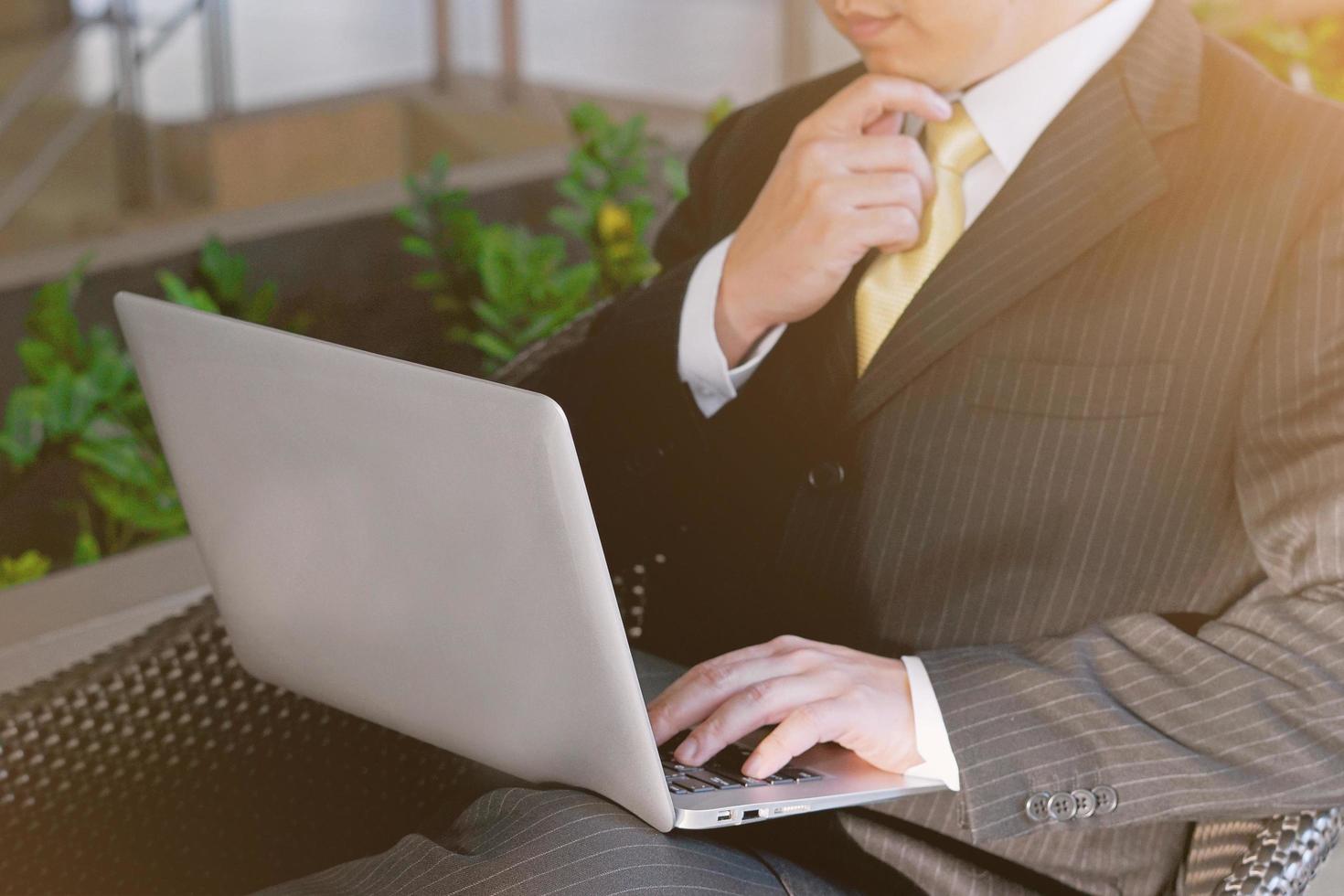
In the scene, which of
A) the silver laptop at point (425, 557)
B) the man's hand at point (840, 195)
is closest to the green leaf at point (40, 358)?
the silver laptop at point (425, 557)

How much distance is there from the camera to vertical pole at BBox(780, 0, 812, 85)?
485 centimetres

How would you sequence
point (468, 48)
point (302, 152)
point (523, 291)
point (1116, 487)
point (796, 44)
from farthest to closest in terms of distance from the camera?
point (468, 48) → point (302, 152) → point (796, 44) → point (523, 291) → point (1116, 487)

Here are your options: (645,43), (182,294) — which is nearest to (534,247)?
(182,294)

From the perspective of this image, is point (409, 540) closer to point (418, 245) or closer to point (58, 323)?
point (58, 323)

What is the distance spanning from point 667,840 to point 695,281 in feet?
2.34

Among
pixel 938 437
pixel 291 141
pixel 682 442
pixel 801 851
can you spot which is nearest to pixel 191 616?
pixel 682 442

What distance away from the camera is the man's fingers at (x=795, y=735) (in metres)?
1.29

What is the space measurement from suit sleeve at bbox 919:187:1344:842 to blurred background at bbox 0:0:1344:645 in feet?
3.12

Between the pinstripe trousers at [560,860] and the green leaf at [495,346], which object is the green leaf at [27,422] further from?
the pinstripe trousers at [560,860]

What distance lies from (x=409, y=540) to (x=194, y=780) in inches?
23.4

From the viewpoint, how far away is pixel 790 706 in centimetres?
133

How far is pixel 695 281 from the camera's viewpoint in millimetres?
1754

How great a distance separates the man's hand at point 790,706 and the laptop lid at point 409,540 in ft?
0.37

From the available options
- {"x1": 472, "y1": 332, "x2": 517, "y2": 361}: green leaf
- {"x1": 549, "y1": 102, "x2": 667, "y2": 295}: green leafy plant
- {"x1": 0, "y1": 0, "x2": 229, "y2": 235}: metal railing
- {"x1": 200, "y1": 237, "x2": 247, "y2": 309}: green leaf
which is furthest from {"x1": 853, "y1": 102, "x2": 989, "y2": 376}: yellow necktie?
{"x1": 0, "y1": 0, "x2": 229, "y2": 235}: metal railing
